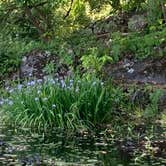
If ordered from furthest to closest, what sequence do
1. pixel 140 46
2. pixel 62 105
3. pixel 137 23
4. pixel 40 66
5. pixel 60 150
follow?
pixel 137 23 → pixel 40 66 → pixel 140 46 → pixel 62 105 → pixel 60 150

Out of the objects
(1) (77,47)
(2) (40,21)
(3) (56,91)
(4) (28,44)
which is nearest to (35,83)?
(3) (56,91)

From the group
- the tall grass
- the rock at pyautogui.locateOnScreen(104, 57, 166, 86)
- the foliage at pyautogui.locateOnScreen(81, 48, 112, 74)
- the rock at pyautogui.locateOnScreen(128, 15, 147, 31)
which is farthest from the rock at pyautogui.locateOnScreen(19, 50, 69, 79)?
the tall grass

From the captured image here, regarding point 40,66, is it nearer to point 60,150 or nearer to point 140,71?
point 140,71

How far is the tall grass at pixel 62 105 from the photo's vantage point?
8992 mm

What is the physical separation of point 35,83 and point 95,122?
132 cm

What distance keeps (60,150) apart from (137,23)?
6066 millimetres

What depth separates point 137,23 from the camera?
1302cm

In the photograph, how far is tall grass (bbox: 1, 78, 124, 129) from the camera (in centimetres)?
899

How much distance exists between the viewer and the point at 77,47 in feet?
40.6

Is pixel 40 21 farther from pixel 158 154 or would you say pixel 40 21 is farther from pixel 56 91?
pixel 158 154

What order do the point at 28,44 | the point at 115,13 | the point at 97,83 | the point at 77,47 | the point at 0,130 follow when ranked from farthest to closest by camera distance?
the point at 115,13
the point at 28,44
the point at 77,47
the point at 97,83
the point at 0,130

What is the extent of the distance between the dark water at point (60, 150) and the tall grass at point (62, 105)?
0.32m

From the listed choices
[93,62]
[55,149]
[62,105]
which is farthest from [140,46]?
[55,149]

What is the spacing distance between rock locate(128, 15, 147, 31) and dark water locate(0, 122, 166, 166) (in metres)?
4.82
